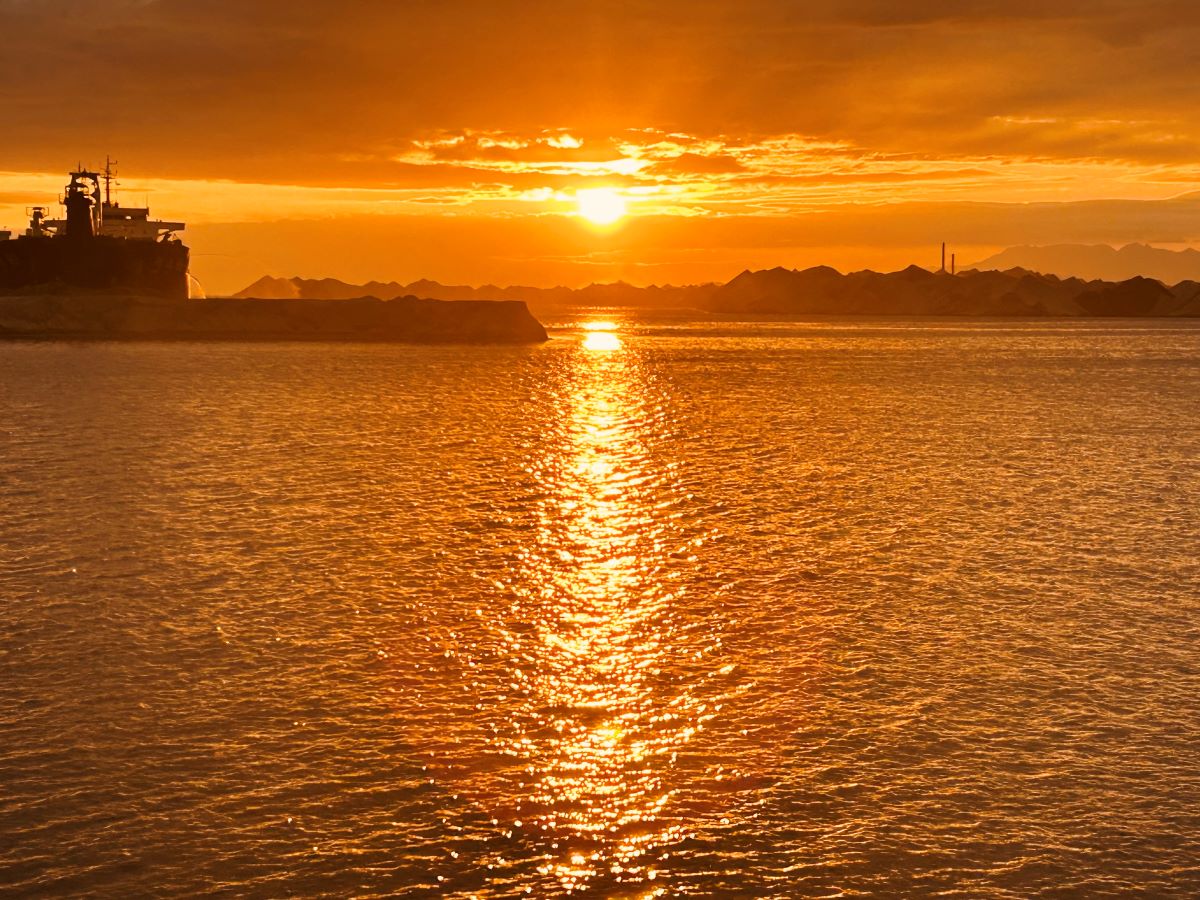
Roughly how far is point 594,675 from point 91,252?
103 metres

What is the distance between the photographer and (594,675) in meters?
13.8

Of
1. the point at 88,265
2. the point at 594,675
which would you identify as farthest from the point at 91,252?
the point at 594,675

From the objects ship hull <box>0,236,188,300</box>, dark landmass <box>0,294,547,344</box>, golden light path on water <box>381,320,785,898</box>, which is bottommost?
golden light path on water <box>381,320,785,898</box>

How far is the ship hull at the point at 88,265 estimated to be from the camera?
104 meters

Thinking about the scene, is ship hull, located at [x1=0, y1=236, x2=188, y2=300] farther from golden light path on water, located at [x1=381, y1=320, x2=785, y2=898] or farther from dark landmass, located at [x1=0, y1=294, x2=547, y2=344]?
golden light path on water, located at [x1=381, y1=320, x2=785, y2=898]

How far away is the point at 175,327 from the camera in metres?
113

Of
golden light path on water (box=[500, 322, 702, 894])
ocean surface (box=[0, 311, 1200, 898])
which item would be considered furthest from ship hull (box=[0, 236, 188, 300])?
golden light path on water (box=[500, 322, 702, 894])

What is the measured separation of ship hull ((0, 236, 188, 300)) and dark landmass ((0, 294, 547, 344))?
1.29m

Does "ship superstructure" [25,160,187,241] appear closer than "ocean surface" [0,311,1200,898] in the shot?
No

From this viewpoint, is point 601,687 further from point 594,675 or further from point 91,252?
point 91,252

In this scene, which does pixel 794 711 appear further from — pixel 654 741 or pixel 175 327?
pixel 175 327

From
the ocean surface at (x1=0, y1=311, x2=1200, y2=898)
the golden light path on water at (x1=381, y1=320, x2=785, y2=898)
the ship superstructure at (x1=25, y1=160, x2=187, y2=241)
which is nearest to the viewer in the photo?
the ocean surface at (x1=0, y1=311, x2=1200, y2=898)

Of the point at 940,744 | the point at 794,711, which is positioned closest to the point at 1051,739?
the point at 940,744

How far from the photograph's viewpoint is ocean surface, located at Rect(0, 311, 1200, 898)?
30.2ft
